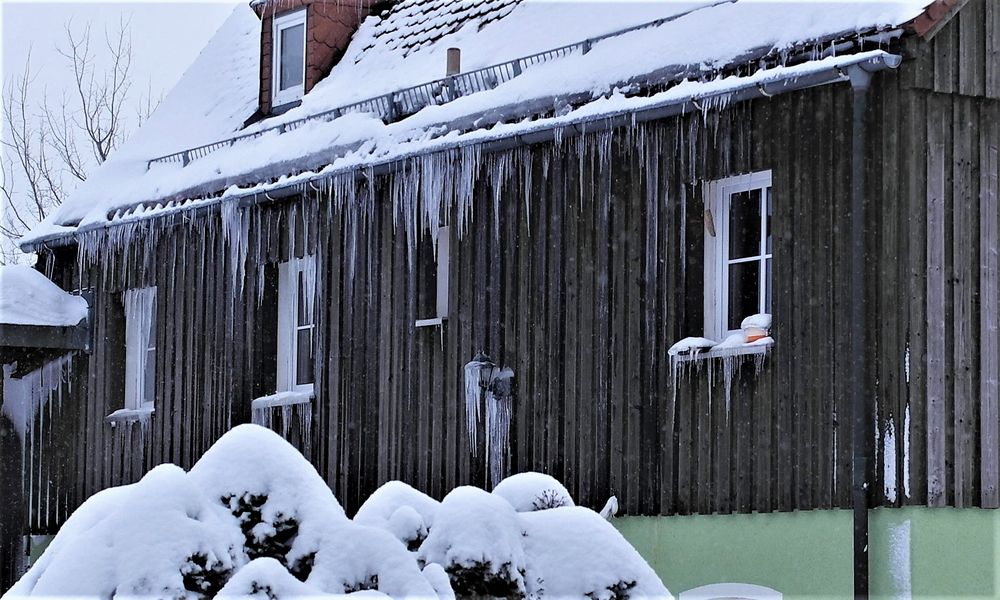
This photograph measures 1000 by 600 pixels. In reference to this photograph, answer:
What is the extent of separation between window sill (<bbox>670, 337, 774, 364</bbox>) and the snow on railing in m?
2.45

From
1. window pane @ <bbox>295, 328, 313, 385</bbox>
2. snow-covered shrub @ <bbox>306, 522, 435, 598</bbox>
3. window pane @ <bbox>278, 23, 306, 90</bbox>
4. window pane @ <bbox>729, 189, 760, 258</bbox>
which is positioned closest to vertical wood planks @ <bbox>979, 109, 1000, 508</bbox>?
window pane @ <bbox>729, 189, 760, 258</bbox>

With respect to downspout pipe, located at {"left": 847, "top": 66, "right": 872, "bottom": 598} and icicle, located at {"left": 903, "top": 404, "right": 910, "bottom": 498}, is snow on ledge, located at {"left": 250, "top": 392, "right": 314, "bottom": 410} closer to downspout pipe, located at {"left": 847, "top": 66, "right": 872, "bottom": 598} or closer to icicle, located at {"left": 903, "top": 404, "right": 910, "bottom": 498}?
downspout pipe, located at {"left": 847, "top": 66, "right": 872, "bottom": 598}

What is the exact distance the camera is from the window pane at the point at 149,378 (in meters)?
16.7

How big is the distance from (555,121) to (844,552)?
3602 millimetres

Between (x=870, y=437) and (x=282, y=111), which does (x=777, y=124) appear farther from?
(x=282, y=111)

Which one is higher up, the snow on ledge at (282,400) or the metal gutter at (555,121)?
the metal gutter at (555,121)

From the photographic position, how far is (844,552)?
10.4 m

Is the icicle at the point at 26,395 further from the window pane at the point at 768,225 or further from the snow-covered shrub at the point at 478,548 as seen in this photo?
the snow-covered shrub at the point at 478,548

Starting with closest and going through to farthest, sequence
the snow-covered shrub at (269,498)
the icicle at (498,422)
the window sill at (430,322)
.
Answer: the snow-covered shrub at (269,498) → the icicle at (498,422) → the window sill at (430,322)

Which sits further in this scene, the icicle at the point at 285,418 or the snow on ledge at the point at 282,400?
the icicle at the point at 285,418

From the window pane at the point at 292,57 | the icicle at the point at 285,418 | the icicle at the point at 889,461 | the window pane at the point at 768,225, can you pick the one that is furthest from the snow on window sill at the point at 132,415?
the icicle at the point at 889,461

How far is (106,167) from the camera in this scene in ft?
57.9

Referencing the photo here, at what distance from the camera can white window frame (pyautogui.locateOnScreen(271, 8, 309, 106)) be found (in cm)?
1667

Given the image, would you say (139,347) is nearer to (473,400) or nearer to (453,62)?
(453,62)
